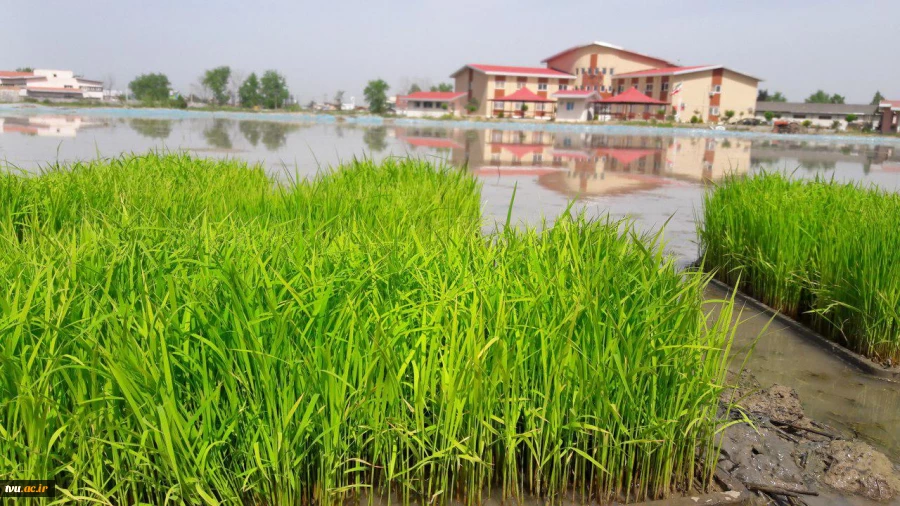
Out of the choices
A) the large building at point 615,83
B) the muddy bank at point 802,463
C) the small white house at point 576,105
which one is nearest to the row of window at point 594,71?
the large building at point 615,83

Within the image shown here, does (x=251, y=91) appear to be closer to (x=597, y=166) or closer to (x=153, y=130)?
(x=153, y=130)

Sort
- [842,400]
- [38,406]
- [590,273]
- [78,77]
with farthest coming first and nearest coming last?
[78,77] < [842,400] < [590,273] < [38,406]

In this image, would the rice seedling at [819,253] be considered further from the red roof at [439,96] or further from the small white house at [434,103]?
the red roof at [439,96]

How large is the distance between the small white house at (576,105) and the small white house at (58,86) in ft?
163

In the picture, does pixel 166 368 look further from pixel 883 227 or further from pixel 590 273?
pixel 883 227

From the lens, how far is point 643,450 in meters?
2.27

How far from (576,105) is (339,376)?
50.2 m

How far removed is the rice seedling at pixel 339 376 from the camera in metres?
1.88

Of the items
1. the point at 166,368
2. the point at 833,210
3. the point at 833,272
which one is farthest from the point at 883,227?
the point at 166,368

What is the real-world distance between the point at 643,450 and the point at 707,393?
28 centimetres

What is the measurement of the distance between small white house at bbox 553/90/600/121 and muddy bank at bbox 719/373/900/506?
4756 cm

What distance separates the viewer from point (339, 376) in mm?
1903

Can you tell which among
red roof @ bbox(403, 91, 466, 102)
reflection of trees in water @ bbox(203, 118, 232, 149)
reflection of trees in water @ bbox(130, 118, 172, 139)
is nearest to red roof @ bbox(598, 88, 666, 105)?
red roof @ bbox(403, 91, 466, 102)

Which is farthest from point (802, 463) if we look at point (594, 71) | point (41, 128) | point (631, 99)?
point (594, 71)
